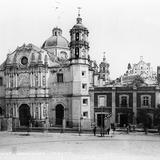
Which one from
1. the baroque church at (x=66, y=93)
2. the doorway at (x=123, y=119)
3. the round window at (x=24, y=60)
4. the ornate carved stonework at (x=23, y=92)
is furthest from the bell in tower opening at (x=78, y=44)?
the doorway at (x=123, y=119)

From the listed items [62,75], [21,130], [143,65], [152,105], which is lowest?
[21,130]

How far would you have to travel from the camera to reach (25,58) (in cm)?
4528

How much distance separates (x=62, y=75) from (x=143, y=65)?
6623 cm

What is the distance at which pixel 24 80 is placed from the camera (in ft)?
147

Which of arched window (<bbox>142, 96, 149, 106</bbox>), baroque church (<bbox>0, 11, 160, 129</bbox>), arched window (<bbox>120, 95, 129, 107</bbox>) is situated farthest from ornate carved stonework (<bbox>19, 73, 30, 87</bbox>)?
arched window (<bbox>142, 96, 149, 106</bbox>)

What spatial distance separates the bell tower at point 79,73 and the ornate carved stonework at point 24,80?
7.25 meters

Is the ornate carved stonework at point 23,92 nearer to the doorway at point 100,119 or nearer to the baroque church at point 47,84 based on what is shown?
the baroque church at point 47,84

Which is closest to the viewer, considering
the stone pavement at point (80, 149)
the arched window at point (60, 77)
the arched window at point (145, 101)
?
the stone pavement at point (80, 149)

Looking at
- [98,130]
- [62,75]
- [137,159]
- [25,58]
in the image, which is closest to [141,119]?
[98,130]

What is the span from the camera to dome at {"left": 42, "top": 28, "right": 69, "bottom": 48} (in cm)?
5312

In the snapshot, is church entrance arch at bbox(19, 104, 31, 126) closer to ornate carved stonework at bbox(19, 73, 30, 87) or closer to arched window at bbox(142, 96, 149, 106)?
ornate carved stonework at bbox(19, 73, 30, 87)

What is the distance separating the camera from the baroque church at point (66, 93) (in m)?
41.6

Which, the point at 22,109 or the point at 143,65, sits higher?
the point at 143,65

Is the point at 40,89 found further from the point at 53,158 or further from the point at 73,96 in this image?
the point at 53,158
